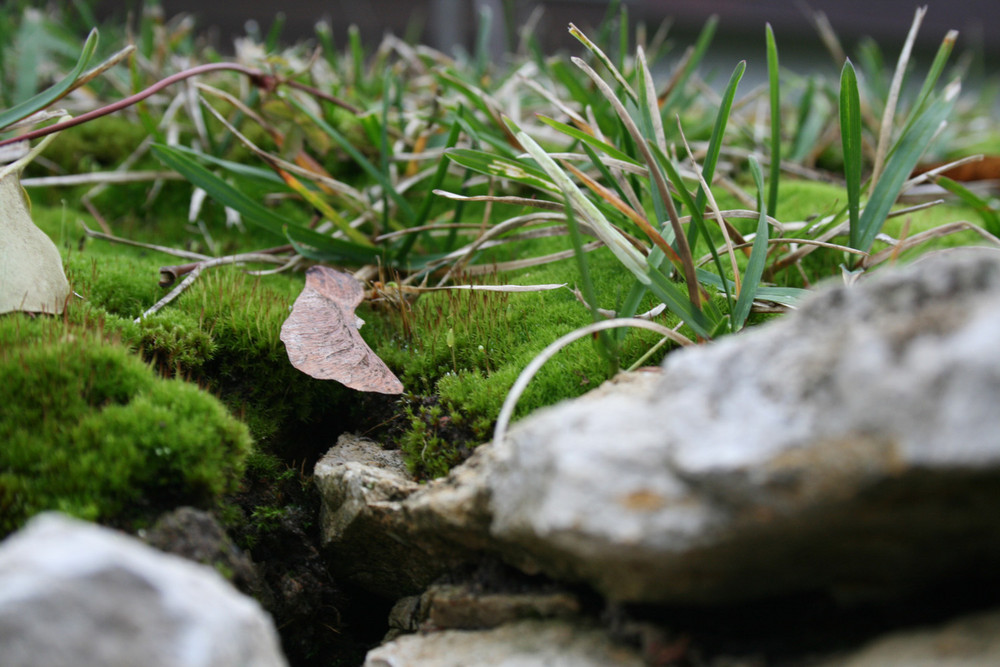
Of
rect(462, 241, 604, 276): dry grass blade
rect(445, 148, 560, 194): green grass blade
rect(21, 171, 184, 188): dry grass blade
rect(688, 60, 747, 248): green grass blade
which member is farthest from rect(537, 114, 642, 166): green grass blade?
rect(21, 171, 184, 188): dry grass blade

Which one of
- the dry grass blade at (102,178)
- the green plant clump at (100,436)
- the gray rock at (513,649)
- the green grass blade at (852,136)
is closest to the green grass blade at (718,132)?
the green grass blade at (852,136)

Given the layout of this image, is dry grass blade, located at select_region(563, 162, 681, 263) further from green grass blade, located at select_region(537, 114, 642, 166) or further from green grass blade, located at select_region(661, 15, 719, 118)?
green grass blade, located at select_region(661, 15, 719, 118)

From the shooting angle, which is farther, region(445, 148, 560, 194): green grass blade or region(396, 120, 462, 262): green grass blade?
region(396, 120, 462, 262): green grass blade

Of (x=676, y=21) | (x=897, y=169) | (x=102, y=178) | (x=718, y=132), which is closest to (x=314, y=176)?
(x=102, y=178)

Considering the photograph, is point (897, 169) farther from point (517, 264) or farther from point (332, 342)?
point (332, 342)

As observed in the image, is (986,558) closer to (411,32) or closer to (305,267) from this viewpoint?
(305,267)

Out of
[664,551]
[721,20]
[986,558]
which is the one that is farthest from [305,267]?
[721,20]

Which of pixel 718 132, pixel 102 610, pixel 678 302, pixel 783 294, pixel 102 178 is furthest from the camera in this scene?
pixel 102 178
